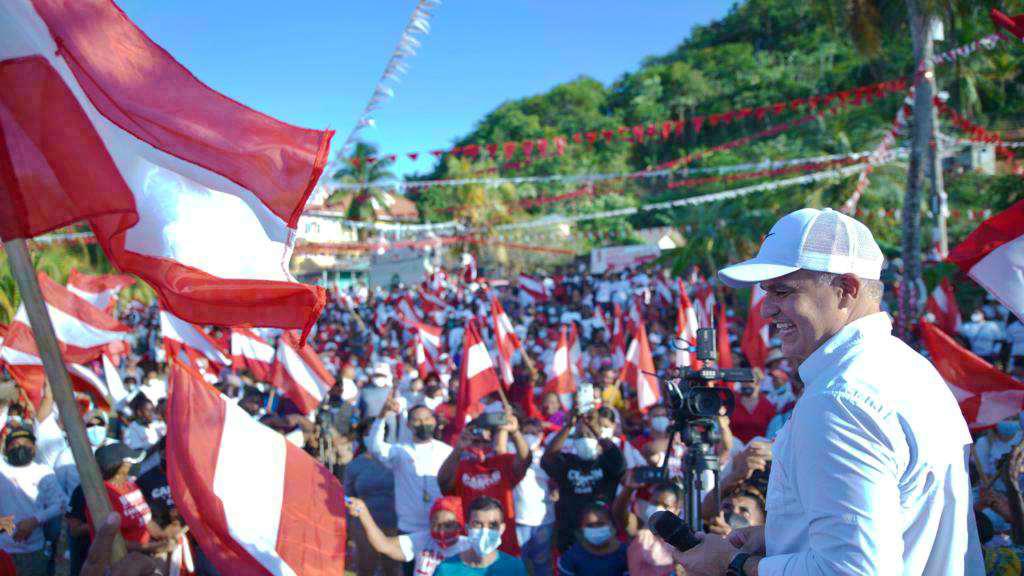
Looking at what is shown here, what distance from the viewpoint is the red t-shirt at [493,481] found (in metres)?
6.15

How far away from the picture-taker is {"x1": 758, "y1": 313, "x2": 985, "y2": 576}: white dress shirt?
173cm

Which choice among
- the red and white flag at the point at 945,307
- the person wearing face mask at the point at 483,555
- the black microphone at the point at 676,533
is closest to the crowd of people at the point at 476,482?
the person wearing face mask at the point at 483,555

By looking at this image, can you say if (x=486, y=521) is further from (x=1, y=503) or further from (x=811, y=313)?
(x=1, y=503)

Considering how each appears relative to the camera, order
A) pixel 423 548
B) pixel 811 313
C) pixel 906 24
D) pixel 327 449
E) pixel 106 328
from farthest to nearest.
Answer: pixel 906 24 → pixel 106 328 → pixel 327 449 → pixel 423 548 → pixel 811 313

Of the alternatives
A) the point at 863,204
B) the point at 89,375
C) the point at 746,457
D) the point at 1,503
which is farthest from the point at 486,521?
the point at 863,204

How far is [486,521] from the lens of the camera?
4.78 metres

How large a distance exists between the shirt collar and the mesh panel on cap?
0.60 feet

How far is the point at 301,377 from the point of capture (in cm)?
933

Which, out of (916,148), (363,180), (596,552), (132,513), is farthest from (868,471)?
(363,180)

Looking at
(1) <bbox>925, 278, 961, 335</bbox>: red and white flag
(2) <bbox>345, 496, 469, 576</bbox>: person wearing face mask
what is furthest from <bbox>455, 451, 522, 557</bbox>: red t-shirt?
(1) <bbox>925, 278, 961, 335</bbox>: red and white flag

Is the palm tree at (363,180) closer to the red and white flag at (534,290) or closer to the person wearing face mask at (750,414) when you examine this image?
the red and white flag at (534,290)

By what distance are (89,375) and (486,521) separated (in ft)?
18.1

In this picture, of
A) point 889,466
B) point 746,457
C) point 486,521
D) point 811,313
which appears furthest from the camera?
point 486,521

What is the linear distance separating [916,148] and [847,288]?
13661 mm
